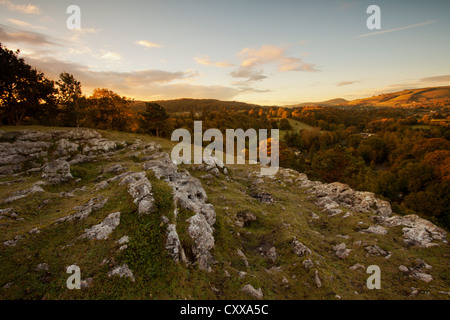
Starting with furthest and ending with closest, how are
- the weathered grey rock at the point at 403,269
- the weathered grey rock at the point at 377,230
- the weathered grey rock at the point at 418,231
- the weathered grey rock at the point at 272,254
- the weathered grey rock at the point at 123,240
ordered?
the weathered grey rock at the point at 377,230, the weathered grey rock at the point at 418,231, the weathered grey rock at the point at 272,254, the weathered grey rock at the point at 403,269, the weathered grey rock at the point at 123,240

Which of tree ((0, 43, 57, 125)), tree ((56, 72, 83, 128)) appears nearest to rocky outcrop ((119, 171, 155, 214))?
tree ((0, 43, 57, 125))

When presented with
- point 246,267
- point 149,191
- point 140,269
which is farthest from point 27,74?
point 246,267

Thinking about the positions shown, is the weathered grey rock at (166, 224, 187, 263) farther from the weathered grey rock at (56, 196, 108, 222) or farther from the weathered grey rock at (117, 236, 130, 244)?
the weathered grey rock at (56, 196, 108, 222)

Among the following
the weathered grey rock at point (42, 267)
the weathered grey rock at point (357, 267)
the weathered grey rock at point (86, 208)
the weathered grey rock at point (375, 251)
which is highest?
the weathered grey rock at point (86, 208)

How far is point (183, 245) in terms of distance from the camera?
9555 mm

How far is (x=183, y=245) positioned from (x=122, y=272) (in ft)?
9.36

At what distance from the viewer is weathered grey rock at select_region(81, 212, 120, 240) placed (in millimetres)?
9375

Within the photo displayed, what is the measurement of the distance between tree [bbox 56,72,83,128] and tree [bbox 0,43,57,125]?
5.32m

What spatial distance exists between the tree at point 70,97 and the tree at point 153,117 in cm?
1541

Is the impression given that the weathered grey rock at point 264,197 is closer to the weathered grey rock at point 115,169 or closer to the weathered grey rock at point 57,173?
the weathered grey rock at point 115,169

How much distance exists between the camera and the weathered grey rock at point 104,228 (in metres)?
9.38

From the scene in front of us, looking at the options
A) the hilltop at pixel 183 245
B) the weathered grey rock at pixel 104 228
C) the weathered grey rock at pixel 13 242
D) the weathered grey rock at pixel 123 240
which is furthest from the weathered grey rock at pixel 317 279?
the weathered grey rock at pixel 13 242

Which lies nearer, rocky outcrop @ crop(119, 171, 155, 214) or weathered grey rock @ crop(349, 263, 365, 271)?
rocky outcrop @ crop(119, 171, 155, 214)

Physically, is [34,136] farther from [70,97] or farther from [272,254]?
[272,254]
